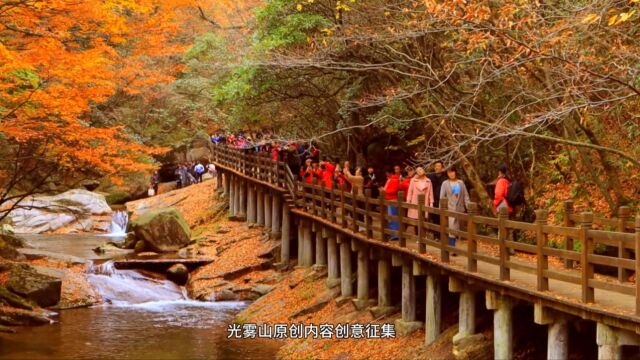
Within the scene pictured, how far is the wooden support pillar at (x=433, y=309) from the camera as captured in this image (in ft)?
42.2

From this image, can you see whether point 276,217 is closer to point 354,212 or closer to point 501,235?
point 354,212

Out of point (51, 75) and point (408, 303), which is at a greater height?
point (51, 75)

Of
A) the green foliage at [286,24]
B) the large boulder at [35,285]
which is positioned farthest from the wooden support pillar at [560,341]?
the large boulder at [35,285]

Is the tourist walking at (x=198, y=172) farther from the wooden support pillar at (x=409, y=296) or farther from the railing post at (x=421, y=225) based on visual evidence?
the railing post at (x=421, y=225)

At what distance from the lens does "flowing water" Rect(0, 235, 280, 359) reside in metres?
15.8

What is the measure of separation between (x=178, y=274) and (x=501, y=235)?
15851 millimetres

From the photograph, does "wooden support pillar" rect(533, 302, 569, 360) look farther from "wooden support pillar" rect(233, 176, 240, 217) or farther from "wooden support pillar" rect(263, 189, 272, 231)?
"wooden support pillar" rect(233, 176, 240, 217)

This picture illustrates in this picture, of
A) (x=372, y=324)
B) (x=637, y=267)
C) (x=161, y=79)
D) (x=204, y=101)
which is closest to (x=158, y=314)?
(x=372, y=324)

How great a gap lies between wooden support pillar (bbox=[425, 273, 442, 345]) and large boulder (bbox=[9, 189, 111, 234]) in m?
23.1

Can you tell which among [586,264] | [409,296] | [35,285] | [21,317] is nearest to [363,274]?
[409,296]

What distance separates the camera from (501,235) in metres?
10.4

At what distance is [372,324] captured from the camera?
15.0m

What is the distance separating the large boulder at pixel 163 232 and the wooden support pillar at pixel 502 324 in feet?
63.1

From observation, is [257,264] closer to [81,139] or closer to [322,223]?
[322,223]
